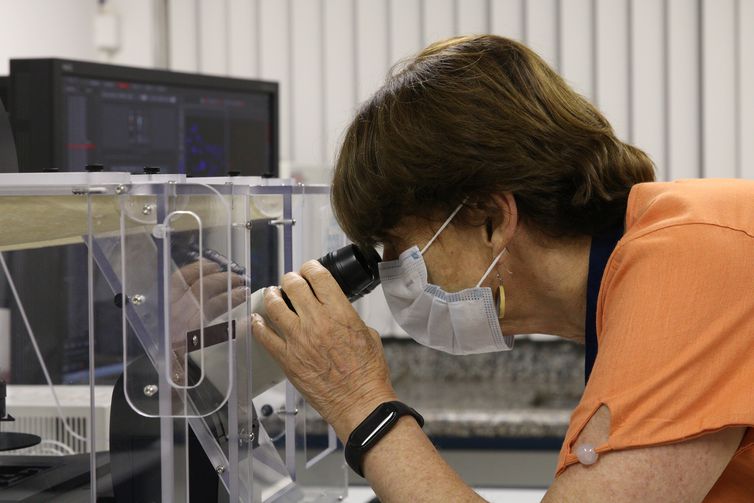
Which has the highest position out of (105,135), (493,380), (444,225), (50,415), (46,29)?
(46,29)

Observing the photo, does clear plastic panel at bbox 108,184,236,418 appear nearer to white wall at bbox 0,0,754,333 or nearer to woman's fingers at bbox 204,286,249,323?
woman's fingers at bbox 204,286,249,323

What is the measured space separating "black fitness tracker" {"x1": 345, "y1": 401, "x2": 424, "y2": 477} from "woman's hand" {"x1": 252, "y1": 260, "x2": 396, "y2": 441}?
0.01 meters

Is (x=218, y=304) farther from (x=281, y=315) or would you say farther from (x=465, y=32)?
(x=465, y=32)

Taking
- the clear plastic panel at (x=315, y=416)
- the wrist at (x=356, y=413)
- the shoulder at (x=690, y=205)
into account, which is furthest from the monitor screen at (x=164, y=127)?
the shoulder at (x=690, y=205)

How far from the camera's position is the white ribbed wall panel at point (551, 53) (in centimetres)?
239

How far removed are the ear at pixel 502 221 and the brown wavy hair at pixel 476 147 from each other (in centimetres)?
1

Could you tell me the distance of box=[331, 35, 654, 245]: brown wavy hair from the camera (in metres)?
0.95

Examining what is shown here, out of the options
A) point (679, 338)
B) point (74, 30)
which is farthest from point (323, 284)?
point (74, 30)

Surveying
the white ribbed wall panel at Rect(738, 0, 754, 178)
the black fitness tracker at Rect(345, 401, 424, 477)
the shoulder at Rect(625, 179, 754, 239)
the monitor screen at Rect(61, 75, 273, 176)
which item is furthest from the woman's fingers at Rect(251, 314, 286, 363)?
the white ribbed wall panel at Rect(738, 0, 754, 178)

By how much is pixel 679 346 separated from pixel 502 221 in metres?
0.26

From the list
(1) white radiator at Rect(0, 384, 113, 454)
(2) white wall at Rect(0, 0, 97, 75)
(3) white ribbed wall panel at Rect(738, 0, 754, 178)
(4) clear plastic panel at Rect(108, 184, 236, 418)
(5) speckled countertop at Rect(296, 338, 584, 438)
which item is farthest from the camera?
(3) white ribbed wall panel at Rect(738, 0, 754, 178)

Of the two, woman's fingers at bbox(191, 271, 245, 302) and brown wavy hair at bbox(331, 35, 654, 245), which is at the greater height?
brown wavy hair at bbox(331, 35, 654, 245)

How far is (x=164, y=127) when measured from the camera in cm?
188

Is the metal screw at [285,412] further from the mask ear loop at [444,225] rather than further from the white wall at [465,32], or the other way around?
the white wall at [465,32]
